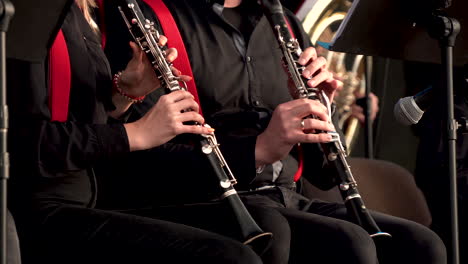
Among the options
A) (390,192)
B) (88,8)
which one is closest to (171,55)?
(88,8)

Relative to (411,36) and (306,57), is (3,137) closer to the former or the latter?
(306,57)

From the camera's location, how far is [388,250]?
63.1 inches

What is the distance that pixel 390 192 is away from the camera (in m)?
2.27

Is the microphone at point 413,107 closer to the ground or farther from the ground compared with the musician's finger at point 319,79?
closer to the ground

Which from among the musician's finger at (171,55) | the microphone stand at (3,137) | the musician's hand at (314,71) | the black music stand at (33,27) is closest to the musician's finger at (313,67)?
the musician's hand at (314,71)

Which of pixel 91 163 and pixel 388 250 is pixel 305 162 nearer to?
pixel 388 250

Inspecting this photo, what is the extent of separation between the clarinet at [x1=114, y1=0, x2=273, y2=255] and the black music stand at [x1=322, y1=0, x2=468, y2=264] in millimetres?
362

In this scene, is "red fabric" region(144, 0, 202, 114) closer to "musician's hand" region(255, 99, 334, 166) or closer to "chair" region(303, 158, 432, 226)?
"musician's hand" region(255, 99, 334, 166)

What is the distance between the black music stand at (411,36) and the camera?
4.78 ft

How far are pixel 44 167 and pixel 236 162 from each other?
0.47 metres

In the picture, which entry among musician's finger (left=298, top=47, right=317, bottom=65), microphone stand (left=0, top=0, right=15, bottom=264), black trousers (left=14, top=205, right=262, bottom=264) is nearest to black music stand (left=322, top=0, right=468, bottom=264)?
musician's finger (left=298, top=47, right=317, bottom=65)

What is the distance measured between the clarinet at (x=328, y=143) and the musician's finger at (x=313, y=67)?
0.02 m

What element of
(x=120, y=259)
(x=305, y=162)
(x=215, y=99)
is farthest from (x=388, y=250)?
(x=120, y=259)

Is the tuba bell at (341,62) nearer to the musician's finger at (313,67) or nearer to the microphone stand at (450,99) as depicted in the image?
the musician's finger at (313,67)
